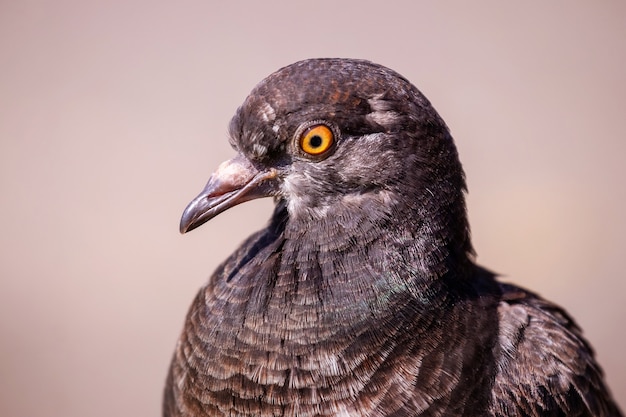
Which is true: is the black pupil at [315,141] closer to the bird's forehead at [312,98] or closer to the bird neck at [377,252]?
the bird's forehead at [312,98]

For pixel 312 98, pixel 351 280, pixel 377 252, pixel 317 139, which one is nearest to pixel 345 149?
pixel 317 139

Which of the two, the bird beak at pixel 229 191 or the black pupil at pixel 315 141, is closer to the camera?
the black pupil at pixel 315 141

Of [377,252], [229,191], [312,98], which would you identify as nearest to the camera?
[312,98]

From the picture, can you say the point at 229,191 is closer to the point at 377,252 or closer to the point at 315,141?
the point at 315,141

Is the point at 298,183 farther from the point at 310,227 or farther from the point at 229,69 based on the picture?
the point at 229,69

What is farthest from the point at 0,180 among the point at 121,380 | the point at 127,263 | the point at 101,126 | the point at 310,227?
the point at 310,227

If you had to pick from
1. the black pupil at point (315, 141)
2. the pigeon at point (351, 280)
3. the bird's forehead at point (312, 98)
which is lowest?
the pigeon at point (351, 280)

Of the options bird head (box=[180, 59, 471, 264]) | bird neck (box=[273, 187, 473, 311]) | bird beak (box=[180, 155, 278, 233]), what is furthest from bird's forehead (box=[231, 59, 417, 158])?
bird neck (box=[273, 187, 473, 311])

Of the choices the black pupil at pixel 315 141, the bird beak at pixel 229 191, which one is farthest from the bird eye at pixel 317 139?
the bird beak at pixel 229 191
